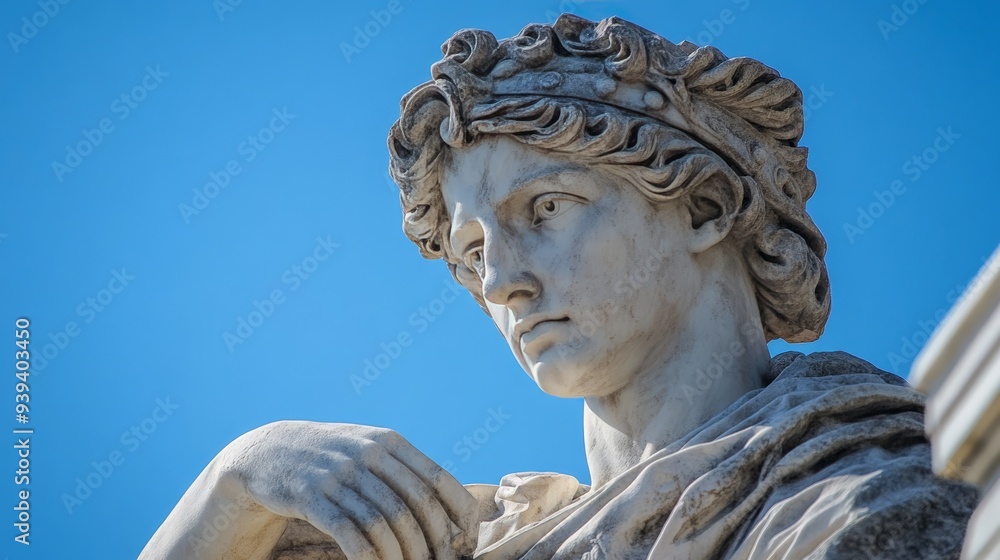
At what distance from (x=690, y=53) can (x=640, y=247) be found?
91 centimetres

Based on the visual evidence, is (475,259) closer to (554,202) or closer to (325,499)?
(554,202)

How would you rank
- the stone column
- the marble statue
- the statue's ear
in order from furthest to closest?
the statue's ear
the marble statue
the stone column

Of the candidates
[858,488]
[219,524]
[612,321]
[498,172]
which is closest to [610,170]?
[498,172]

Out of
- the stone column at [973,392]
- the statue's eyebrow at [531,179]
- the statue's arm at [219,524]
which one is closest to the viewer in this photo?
the stone column at [973,392]

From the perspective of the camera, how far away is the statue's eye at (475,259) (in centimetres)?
629

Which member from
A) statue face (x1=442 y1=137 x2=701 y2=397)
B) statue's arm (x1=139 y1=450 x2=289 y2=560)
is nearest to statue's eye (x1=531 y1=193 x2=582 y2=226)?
statue face (x1=442 y1=137 x2=701 y2=397)

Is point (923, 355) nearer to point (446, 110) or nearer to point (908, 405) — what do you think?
point (908, 405)

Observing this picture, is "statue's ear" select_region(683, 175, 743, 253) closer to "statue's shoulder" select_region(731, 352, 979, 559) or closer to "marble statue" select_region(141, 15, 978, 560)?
"marble statue" select_region(141, 15, 978, 560)

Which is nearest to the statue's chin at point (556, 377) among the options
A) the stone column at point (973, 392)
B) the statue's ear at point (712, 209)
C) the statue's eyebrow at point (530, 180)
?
the statue's eyebrow at point (530, 180)

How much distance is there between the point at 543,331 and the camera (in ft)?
19.6

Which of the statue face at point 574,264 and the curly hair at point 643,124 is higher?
the curly hair at point 643,124

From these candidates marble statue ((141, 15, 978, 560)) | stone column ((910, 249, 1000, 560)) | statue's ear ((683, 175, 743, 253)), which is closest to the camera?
stone column ((910, 249, 1000, 560))

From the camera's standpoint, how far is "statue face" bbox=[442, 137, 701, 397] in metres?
5.96

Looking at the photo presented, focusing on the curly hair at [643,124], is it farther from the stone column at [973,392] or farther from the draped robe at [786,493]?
the stone column at [973,392]
